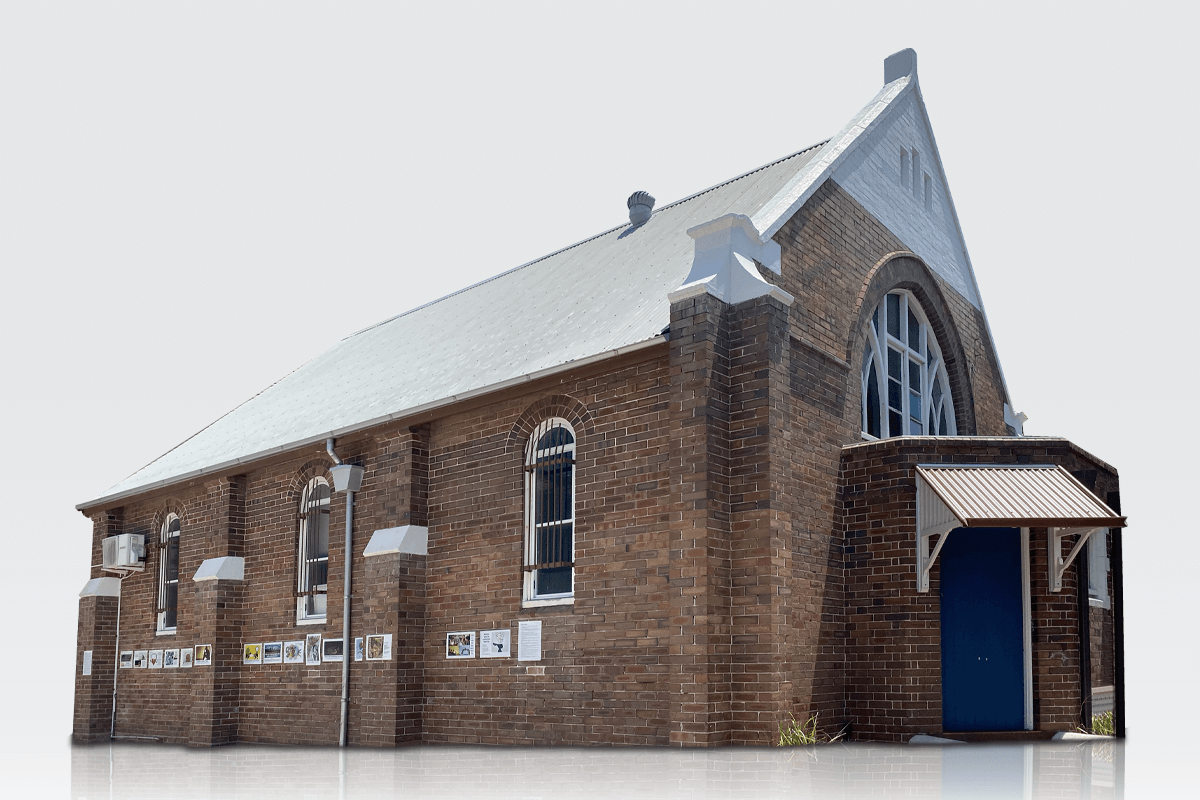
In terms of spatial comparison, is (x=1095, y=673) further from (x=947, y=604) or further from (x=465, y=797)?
(x=465, y=797)

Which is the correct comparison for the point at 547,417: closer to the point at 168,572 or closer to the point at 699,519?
the point at 699,519

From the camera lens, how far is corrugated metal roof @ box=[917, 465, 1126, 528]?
41.9 ft

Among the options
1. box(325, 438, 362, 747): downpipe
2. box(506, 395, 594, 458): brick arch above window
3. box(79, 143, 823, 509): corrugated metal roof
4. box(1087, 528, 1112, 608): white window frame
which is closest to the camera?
box(506, 395, 594, 458): brick arch above window

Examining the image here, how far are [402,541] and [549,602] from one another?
2598 millimetres

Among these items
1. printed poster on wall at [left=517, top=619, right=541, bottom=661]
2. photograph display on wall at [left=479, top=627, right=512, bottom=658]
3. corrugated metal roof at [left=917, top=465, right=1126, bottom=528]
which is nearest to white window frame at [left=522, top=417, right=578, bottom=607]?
printed poster on wall at [left=517, top=619, right=541, bottom=661]

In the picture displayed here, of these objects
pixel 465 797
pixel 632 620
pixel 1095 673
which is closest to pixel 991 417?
pixel 1095 673

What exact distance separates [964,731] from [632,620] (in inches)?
168

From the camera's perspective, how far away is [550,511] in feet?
48.3

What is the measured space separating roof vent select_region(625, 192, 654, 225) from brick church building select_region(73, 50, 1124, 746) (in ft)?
3.10

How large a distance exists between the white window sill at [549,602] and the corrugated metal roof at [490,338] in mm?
2844

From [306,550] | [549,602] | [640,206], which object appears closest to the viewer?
[549,602]

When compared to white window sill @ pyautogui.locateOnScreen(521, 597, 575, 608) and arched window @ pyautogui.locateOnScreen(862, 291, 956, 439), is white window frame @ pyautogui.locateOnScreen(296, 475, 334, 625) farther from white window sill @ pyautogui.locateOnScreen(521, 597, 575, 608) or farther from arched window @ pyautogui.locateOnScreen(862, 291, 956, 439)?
arched window @ pyautogui.locateOnScreen(862, 291, 956, 439)

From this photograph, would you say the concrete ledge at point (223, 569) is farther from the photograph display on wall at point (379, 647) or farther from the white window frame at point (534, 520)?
the white window frame at point (534, 520)

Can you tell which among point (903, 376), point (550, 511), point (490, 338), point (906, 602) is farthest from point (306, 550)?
point (903, 376)
